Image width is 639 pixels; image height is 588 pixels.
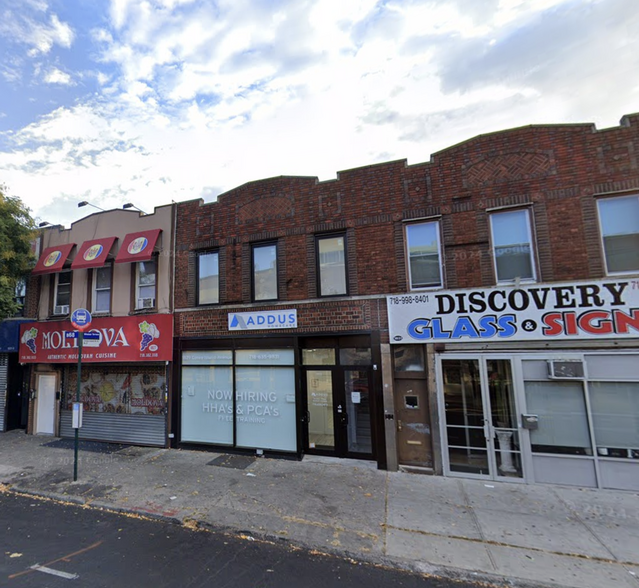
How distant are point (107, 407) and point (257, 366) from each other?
534 cm

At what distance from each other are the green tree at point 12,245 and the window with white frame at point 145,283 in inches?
137

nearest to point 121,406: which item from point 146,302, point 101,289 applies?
point 146,302

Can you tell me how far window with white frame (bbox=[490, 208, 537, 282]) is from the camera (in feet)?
24.9

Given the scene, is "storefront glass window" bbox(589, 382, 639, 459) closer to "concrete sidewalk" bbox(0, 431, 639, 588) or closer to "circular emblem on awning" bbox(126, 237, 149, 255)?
"concrete sidewalk" bbox(0, 431, 639, 588)

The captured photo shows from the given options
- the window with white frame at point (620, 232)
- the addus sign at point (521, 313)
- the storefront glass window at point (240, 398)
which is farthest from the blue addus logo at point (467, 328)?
the storefront glass window at point (240, 398)

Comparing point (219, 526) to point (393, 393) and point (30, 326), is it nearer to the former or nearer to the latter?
point (393, 393)

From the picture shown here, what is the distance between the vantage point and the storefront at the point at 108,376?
990 centimetres

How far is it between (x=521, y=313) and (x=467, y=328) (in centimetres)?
112

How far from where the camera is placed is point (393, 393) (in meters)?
7.98

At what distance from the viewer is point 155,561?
4.53 m

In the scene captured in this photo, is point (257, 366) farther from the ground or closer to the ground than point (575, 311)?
closer to the ground

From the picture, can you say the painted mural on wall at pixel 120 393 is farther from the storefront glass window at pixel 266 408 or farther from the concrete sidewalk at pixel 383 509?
the storefront glass window at pixel 266 408

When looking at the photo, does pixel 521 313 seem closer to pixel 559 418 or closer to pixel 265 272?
A: pixel 559 418

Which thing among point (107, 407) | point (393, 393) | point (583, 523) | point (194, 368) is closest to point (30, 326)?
point (107, 407)
